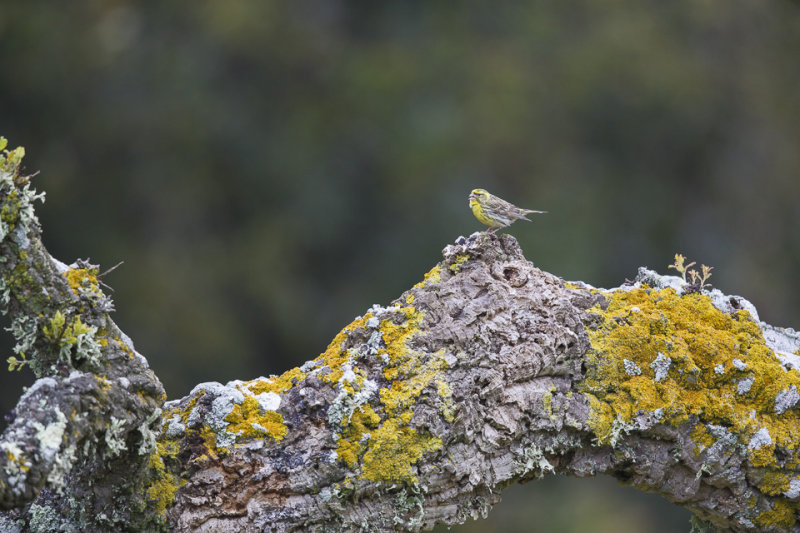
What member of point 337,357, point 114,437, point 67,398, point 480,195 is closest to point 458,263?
point 337,357

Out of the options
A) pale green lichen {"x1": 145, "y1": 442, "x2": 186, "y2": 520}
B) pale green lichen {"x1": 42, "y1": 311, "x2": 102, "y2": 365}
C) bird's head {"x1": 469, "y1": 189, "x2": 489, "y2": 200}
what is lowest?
pale green lichen {"x1": 145, "y1": 442, "x2": 186, "y2": 520}

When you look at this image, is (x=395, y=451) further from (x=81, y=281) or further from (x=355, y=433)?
(x=81, y=281)

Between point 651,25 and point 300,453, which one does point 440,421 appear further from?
point 651,25

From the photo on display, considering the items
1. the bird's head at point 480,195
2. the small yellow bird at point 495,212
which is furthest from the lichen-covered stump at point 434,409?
the bird's head at point 480,195

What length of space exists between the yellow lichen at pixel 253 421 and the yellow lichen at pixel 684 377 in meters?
1.30

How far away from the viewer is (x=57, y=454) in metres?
2.85

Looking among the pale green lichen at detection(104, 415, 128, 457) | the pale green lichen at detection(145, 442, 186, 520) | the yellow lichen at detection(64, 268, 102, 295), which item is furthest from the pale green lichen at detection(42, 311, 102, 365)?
the pale green lichen at detection(145, 442, 186, 520)

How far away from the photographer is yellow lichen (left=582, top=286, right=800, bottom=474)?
3.91 meters

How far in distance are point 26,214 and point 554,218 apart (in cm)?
1177

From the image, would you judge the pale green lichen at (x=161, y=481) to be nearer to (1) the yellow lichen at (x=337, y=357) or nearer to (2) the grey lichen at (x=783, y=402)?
(1) the yellow lichen at (x=337, y=357)

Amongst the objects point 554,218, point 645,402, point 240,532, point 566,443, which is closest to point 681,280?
point 645,402

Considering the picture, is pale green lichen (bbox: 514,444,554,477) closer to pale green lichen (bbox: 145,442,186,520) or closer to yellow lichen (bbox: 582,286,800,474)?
yellow lichen (bbox: 582,286,800,474)

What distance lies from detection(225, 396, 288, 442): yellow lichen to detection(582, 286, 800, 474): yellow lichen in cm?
130

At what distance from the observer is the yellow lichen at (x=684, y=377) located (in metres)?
3.91
